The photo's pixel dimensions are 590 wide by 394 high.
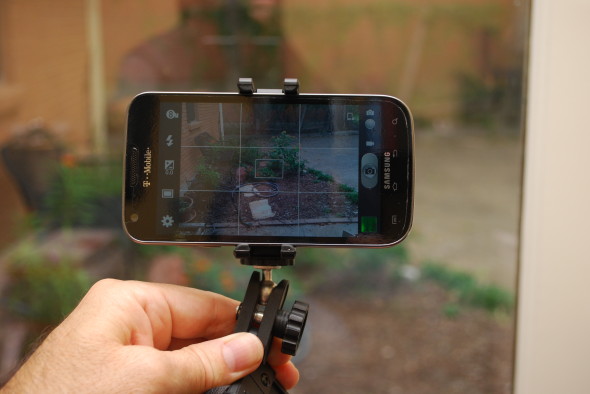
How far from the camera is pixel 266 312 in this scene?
0.60 m

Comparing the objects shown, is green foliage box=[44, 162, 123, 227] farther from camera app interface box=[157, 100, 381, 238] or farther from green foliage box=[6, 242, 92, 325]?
camera app interface box=[157, 100, 381, 238]

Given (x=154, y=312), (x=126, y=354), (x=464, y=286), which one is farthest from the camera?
(x=464, y=286)

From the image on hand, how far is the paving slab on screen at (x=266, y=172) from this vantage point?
0.61m

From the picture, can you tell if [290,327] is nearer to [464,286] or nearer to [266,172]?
[266,172]

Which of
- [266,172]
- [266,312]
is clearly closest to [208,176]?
[266,172]

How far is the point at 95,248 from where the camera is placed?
1.22 metres

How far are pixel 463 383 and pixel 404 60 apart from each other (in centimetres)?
77

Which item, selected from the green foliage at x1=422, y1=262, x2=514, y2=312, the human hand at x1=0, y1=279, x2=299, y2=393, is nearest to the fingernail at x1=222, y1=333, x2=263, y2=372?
the human hand at x1=0, y1=279, x2=299, y2=393

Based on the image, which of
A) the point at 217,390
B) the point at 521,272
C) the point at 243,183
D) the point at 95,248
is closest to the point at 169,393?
the point at 217,390

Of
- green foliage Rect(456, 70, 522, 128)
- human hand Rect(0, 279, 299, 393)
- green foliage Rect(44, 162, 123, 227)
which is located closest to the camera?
human hand Rect(0, 279, 299, 393)

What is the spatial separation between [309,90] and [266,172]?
0.68 m

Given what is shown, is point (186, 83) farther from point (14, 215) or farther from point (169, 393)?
point (169, 393)

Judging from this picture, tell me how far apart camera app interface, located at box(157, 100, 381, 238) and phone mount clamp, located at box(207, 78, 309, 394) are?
0.07 ft

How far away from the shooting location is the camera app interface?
61 cm
